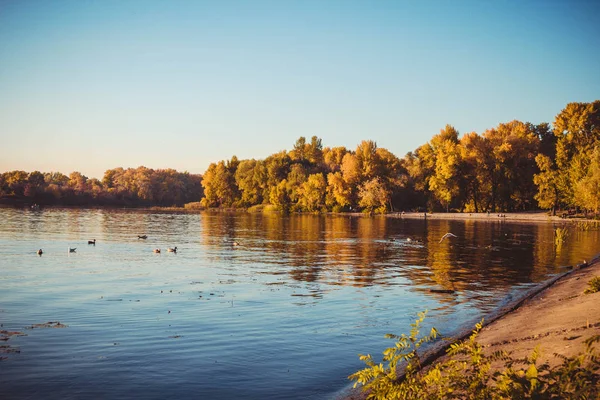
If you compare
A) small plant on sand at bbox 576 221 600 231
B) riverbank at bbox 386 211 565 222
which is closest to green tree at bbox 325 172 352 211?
riverbank at bbox 386 211 565 222

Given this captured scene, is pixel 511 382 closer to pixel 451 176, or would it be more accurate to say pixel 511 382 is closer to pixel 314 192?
pixel 451 176

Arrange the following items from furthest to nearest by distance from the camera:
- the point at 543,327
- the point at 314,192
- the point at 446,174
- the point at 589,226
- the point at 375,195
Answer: the point at 314,192, the point at 375,195, the point at 446,174, the point at 589,226, the point at 543,327

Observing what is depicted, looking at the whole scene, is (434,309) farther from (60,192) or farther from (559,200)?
(60,192)

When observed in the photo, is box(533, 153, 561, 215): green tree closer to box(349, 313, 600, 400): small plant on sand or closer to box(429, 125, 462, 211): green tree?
box(429, 125, 462, 211): green tree

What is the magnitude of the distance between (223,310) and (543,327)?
43.3 feet

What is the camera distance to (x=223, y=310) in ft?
72.9

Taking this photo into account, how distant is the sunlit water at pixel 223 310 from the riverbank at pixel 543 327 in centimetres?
179

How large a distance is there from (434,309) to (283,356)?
32.3 feet

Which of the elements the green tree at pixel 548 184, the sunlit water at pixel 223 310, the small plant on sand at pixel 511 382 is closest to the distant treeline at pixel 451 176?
the green tree at pixel 548 184

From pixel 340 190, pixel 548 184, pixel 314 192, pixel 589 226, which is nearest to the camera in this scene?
pixel 589 226

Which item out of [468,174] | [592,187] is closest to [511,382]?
[592,187]

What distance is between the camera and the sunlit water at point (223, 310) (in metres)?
13.6

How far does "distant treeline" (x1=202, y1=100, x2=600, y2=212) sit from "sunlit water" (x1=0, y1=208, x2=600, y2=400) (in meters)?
62.8

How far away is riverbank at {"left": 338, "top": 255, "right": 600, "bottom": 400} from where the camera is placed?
11.3 metres
